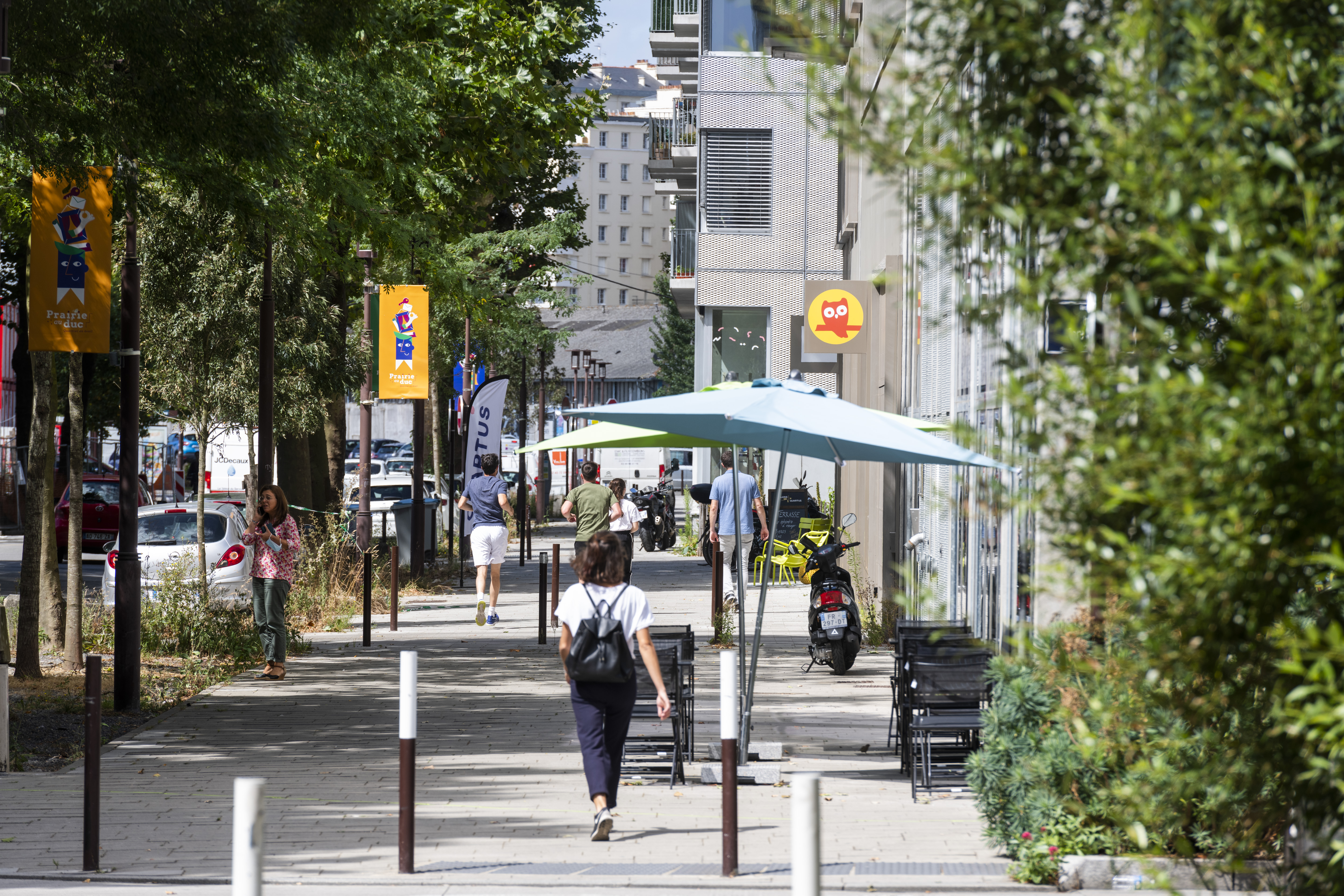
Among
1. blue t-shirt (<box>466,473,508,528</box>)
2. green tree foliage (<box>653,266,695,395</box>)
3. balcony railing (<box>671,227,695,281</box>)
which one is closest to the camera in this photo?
blue t-shirt (<box>466,473,508,528</box>)

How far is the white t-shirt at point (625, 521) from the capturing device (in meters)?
22.6

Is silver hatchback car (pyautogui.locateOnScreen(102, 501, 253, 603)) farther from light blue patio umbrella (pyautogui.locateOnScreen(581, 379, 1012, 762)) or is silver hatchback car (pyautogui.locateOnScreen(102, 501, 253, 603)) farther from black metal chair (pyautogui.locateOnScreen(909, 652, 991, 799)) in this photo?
black metal chair (pyautogui.locateOnScreen(909, 652, 991, 799))

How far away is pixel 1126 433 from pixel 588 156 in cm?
14587

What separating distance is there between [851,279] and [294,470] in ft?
29.8

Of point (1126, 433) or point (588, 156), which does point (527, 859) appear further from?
point (588, 156)

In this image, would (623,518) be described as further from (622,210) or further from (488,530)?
(622,210)

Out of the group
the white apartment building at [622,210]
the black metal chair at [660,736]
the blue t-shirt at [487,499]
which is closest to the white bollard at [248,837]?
the black metal chair at [660,736]

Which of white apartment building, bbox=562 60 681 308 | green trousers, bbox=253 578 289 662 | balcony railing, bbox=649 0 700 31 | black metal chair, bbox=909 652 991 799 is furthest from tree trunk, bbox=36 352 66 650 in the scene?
white apartment building, bbox=562 60 681 308

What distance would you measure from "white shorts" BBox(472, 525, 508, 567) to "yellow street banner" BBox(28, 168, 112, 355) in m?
7.28

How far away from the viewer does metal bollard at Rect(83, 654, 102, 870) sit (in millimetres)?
6820

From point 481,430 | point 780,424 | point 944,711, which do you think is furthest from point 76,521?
point 481,430

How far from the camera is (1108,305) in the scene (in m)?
3.07

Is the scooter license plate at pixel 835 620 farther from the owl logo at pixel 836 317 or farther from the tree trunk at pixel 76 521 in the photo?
the owl logo at pixel 836 317

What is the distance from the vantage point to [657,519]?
34844mm
